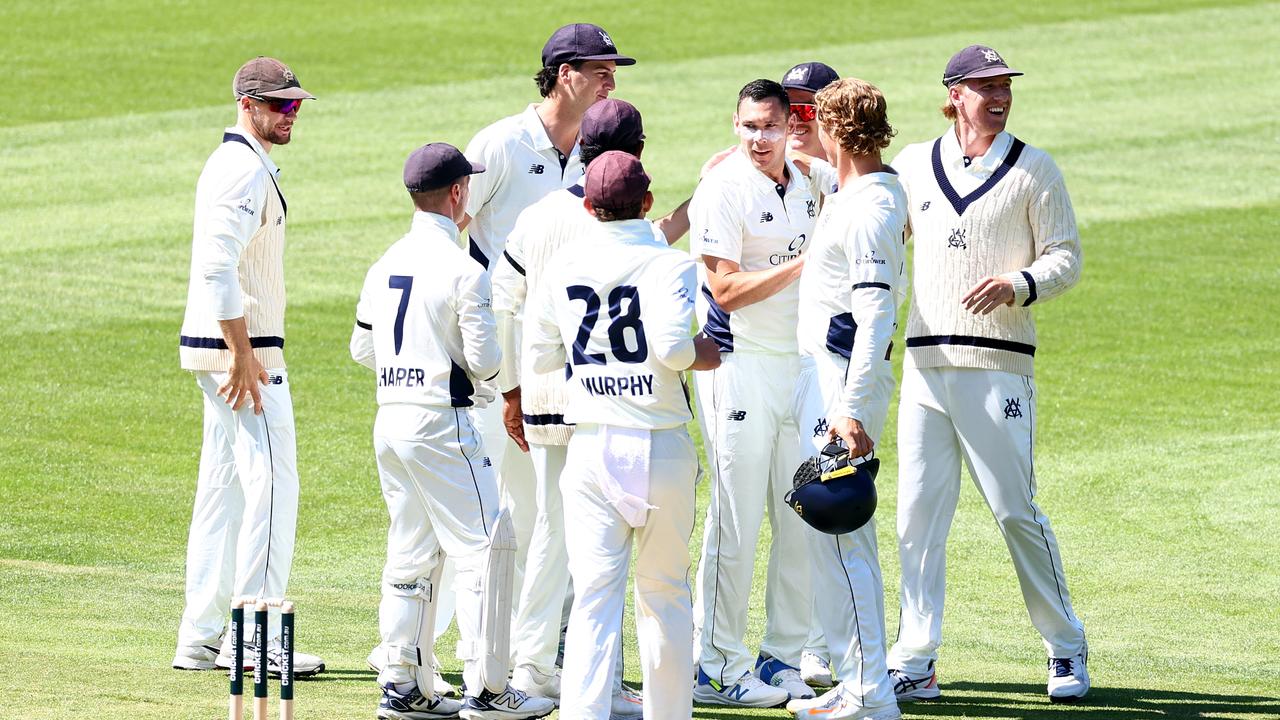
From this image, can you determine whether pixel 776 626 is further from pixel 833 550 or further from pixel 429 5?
pixel 429 5

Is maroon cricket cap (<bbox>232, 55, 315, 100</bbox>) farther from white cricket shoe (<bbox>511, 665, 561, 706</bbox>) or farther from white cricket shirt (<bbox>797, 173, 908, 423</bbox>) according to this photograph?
white cricket shoe (<bbox>511, 665, 561, 706</bbox>)

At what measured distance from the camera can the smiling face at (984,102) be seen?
24.8 feet

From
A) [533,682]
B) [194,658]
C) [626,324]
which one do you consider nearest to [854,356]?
[626,324]

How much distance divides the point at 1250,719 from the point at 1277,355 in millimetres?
7866

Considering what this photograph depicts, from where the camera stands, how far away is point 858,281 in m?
6.70

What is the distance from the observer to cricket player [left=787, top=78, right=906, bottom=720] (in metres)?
6.70

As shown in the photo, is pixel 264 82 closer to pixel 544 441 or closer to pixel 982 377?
pixel 544 441

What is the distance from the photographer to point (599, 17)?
29.0 meters

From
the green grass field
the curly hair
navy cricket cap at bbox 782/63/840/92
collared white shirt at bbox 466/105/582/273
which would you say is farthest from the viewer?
the green grass field

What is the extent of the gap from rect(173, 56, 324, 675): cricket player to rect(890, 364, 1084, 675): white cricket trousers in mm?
2591

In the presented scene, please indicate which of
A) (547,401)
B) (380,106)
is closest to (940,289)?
(547,401)

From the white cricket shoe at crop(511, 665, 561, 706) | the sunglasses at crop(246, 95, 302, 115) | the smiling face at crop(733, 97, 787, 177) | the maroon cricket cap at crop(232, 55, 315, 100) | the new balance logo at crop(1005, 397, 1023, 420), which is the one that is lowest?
the white cricket shoe at crop(511, 665, 561, 706)

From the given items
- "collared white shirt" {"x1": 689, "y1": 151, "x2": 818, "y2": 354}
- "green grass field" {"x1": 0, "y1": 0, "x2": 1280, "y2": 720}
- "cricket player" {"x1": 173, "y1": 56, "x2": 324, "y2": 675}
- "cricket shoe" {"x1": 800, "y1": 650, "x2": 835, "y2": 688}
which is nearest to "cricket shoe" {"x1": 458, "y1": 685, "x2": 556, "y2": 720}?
"green grass field" {"x1": 0, "y1": 0, "x2": 1280, "y2": 720}

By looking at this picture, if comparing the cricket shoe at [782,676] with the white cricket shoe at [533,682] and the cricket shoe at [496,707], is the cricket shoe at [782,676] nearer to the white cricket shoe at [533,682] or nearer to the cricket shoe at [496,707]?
the white cricket shoe at [533,682]
